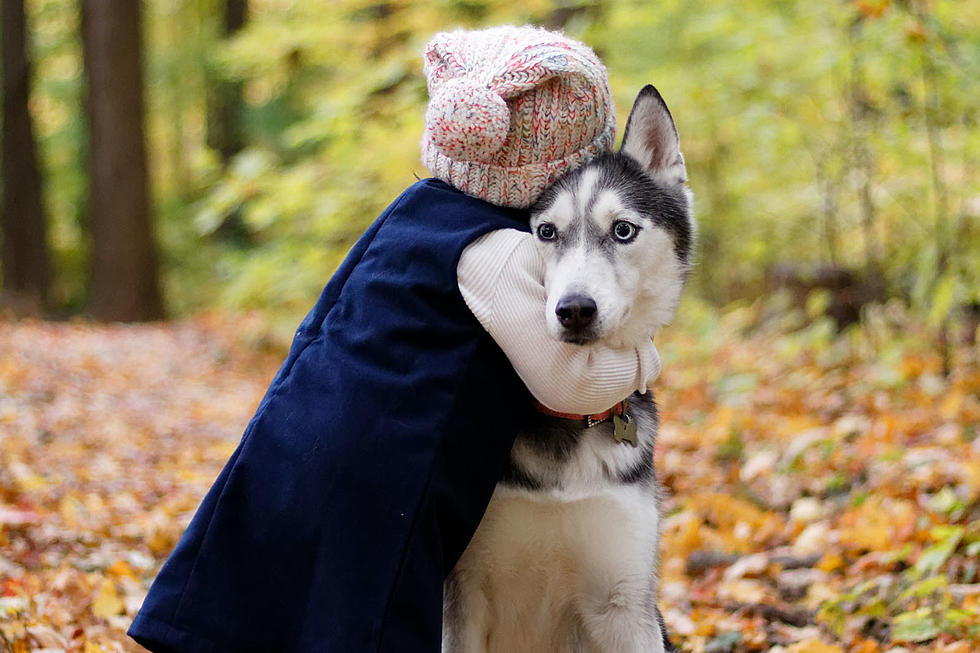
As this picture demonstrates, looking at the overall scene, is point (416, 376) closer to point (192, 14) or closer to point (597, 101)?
point (597, 101)

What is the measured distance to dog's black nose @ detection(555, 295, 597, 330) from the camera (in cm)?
197

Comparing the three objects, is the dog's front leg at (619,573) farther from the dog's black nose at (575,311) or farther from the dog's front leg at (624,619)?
the dog's black nose at (575,311)

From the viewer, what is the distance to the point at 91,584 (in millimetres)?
3434

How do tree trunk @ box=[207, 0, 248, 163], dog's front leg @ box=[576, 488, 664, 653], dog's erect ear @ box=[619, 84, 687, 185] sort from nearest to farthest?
dog's front leg @ box=[576, 488, 664, 653]
dog's erect ear @ box=[619, 84, 687, 185]
tree trunk @ box=[207, 0, 248, 163]

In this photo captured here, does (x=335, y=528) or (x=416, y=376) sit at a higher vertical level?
(x=416, y=376)

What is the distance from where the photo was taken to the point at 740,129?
8.30 metres

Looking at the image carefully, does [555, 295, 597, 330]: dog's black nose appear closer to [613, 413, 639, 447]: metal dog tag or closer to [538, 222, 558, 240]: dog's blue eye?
[538, 222, 558, 240]: dog's blue eye

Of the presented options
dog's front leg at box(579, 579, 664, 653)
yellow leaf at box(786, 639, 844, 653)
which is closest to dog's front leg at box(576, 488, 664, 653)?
dog's front leg at box(579, 579, 664, 653)

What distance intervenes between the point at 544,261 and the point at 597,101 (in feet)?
1.43

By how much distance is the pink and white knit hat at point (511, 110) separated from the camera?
2100mm

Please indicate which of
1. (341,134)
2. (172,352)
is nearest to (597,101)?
(341,134)

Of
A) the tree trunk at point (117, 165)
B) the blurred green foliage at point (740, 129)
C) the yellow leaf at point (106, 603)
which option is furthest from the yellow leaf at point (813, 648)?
the tree trunk at point (117, 165)

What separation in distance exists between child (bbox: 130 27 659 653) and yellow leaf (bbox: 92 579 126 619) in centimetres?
128

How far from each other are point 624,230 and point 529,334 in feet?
Answer: 1.28
